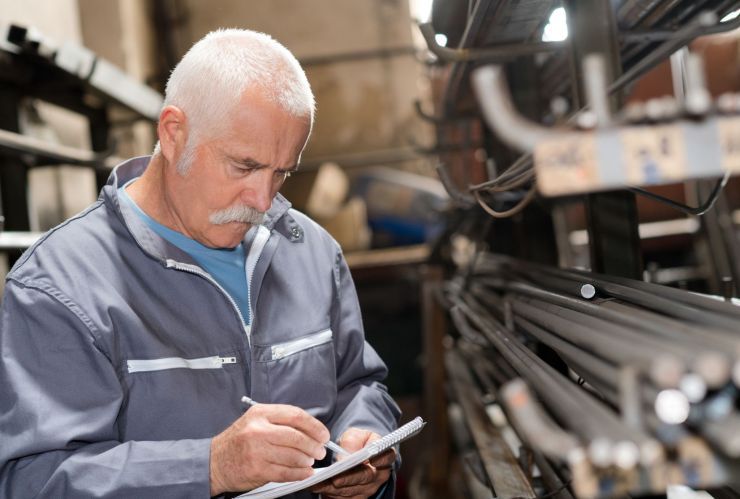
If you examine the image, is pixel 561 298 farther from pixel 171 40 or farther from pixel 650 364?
pixel 171 40

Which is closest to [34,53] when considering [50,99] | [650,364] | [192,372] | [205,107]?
[50,99]

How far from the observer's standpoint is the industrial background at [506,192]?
602mm

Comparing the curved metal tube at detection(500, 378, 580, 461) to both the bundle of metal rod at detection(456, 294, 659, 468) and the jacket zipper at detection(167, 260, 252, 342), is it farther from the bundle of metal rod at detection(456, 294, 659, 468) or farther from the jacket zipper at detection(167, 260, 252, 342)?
the jacket zipper at detection(167, 260, 252, 342)

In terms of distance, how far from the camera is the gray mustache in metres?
1.33

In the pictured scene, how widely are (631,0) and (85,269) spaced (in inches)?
46.9

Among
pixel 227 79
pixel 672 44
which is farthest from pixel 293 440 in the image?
pixel 672 44

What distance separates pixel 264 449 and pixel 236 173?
0.51m

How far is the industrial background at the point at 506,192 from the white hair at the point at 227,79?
326 millimetres

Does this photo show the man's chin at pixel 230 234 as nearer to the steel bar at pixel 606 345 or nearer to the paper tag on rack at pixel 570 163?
the steel bar at pixel 606 345

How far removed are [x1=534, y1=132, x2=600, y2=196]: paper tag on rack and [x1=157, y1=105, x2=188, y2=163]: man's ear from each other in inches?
34.2

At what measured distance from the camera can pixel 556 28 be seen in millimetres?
1669

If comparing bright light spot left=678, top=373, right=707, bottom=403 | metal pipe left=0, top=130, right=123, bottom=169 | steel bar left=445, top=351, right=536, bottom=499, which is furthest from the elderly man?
metal pipe left=0, top=130, right=123, bottom=169

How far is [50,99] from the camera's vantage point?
2.87 metres

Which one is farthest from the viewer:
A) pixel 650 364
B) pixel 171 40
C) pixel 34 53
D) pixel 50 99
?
pixel 171 40
